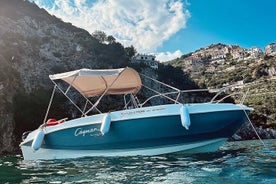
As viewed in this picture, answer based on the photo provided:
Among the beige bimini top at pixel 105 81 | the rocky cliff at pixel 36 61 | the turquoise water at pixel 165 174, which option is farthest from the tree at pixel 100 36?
the turquoise water at pixel 165 174

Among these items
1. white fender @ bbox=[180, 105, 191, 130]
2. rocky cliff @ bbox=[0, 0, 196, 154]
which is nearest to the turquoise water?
white fender @ bbox=[180, 105, 191, 130]

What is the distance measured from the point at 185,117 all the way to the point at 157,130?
3.69 ft

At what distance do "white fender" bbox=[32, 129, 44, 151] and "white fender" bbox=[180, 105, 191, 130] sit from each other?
553cm

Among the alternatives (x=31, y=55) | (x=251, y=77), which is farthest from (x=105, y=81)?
(x=251, y=77)

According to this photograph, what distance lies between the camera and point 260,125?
6038 centimetres

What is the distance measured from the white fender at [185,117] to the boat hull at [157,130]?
223mm

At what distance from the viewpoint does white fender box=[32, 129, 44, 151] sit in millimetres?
11797

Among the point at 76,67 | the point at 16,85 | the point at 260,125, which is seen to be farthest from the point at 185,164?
the point at 260,125

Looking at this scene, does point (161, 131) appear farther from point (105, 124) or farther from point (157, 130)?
point (105, 124)

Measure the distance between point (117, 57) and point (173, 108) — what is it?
57282 millimetres

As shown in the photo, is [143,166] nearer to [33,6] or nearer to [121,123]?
[121,123]

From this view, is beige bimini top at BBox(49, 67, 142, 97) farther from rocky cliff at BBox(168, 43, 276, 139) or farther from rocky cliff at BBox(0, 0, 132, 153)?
rocky cliff at BBox(0, 0, 132, 153)

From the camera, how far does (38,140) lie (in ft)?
39.1

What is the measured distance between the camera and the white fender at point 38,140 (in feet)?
38.7
